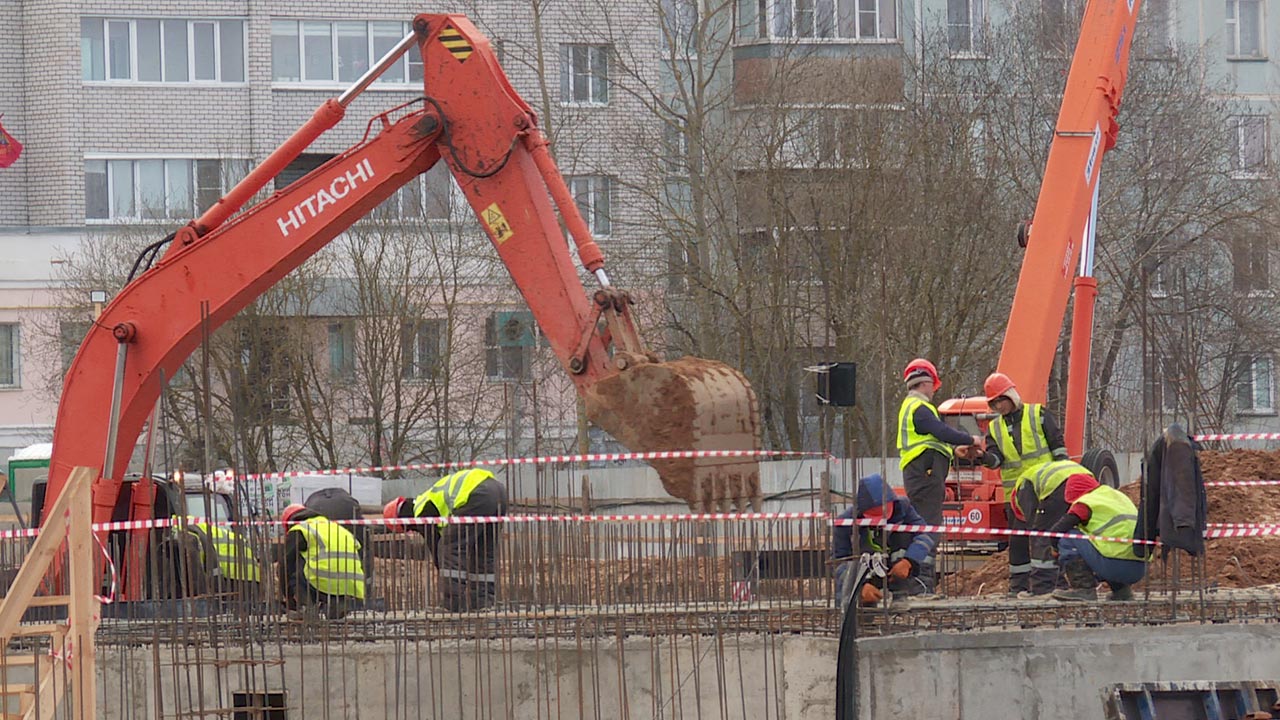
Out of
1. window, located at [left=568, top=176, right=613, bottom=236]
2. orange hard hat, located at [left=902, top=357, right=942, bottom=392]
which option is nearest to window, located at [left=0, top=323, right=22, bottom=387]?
window, located at [left=568, top=176, right=613, bottom=236]

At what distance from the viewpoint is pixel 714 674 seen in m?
9.47

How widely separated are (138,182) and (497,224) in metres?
21.5

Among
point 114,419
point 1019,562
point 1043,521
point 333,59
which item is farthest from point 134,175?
point 1043,521

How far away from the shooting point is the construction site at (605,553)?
9.29 meters

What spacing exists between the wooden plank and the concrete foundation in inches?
90.7

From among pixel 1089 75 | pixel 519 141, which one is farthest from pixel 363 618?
pixel 1089 75

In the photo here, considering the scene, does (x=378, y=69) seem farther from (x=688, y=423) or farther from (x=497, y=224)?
(x=688, y=423)

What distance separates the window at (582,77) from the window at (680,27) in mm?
2532

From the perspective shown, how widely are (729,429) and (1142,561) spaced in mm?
2584

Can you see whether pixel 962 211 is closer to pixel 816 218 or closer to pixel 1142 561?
pixel 816 218

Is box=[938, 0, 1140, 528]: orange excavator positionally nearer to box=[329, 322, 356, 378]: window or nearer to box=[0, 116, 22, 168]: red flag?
box=[329, 322, 356, 378]: window

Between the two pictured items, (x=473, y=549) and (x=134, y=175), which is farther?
(x=134, y=175)

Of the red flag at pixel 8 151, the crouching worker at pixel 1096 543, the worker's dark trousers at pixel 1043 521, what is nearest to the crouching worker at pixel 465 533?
the worker's dark trousers at pixel 1043 521

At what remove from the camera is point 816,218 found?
973 inches
